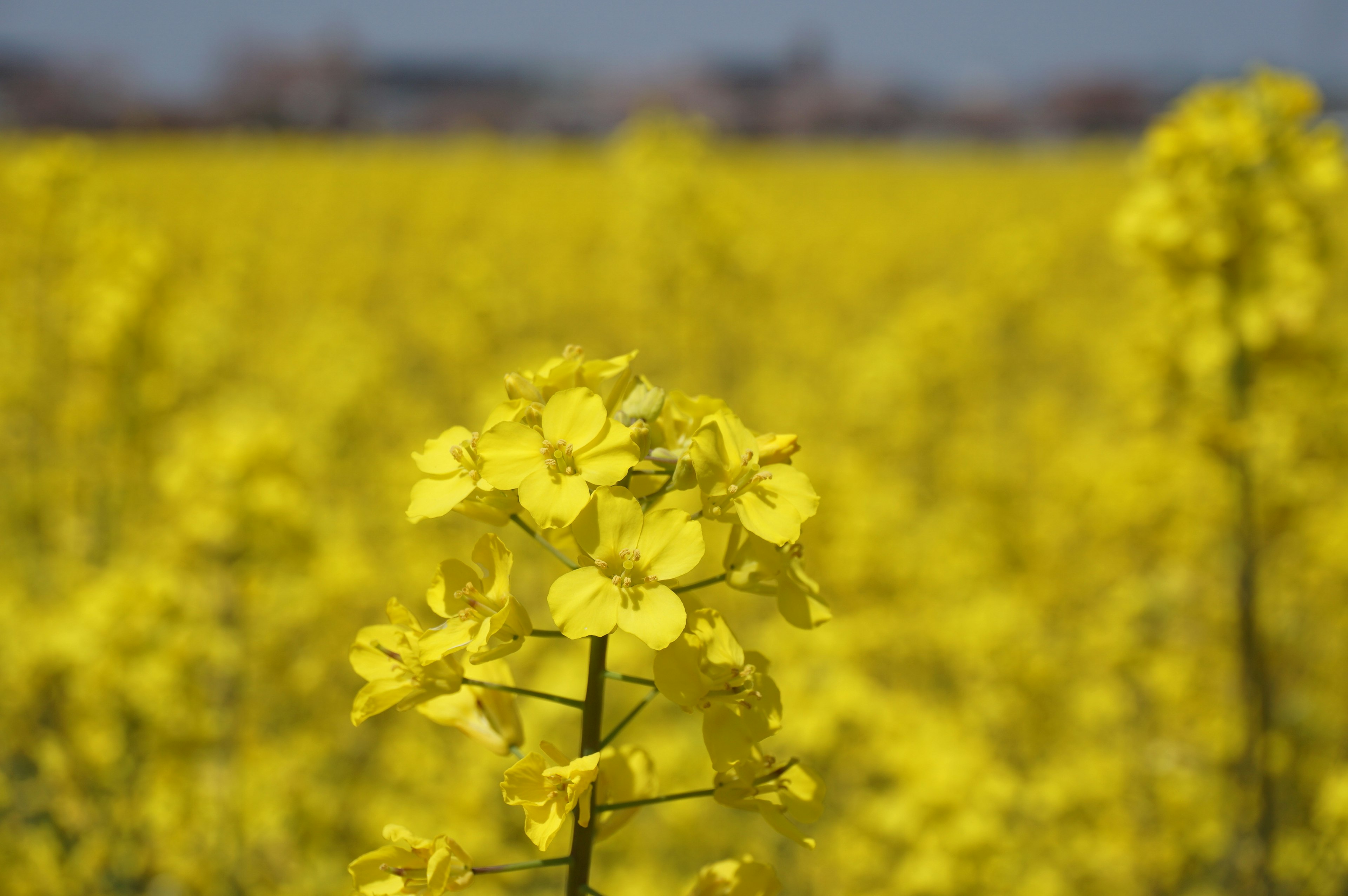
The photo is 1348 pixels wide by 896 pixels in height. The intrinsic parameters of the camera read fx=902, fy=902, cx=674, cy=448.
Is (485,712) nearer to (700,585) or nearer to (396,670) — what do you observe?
(396,670)

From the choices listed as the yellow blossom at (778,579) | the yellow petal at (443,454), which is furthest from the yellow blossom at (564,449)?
the yellow blossom at (778,579)

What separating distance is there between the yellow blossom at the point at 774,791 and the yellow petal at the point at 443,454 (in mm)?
542

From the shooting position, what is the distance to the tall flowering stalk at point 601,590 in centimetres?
106

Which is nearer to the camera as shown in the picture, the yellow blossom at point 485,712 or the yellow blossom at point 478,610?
the yellow blossom at point 478,610

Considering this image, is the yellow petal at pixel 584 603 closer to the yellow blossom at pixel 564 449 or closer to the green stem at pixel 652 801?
the yellow blossom at pixel 564 449

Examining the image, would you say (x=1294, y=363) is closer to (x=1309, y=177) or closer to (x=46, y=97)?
(x=1309, y=177)

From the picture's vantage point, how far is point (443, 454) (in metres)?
1.21

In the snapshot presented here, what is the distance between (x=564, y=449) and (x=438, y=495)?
0.62ft

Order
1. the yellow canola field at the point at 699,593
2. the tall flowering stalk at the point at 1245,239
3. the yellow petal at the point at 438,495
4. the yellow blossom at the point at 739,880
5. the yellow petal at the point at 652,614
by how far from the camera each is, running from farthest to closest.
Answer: the yellow canola field at the point at 699,593, the tall flowering stalk at the point at 1245,239, the yellow blossom at the point at 739,880, the yellow petal at the point at 438,495, the yellow petal at the point at 652,614

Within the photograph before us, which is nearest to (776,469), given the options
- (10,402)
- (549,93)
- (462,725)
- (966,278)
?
(462,725)

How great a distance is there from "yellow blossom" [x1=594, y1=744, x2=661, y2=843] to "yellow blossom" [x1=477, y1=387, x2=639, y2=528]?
437 millimetres

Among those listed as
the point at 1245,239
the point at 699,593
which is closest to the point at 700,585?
the point at 1245,239

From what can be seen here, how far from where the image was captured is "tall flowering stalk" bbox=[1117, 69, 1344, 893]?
267 cm

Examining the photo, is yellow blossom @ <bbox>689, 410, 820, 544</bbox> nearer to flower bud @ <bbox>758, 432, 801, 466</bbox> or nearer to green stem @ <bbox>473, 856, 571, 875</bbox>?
flower bud @ <bbox>758, 432, 801, 466</bbox>
